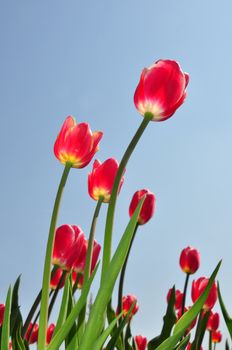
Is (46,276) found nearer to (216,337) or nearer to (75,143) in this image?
(75,143)

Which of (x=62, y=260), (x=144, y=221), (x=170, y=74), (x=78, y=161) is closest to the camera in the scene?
(x=170, y=74)

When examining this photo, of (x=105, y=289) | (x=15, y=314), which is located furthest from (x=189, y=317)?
(x=15, y=314)

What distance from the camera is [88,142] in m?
2.03

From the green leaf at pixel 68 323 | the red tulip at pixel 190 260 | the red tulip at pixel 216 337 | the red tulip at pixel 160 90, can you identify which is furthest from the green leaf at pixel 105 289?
the red tulip at pixel 216 337

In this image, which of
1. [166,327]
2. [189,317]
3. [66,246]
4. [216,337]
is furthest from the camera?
[216,337]

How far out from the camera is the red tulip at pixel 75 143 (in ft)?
6.50

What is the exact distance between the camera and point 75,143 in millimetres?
2010

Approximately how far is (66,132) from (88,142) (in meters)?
0.09

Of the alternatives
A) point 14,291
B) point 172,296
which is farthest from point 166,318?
point 14,291

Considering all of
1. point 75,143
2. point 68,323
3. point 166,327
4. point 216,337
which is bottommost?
point 216,337

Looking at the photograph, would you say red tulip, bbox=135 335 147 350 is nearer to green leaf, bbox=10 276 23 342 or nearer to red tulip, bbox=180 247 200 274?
red tulip, bbox=180 247 200 274

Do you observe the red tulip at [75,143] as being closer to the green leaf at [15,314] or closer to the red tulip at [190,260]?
the green leaf at [15,314]

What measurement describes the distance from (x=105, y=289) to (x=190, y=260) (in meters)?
2.18

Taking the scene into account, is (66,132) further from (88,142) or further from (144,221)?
(144,221)
